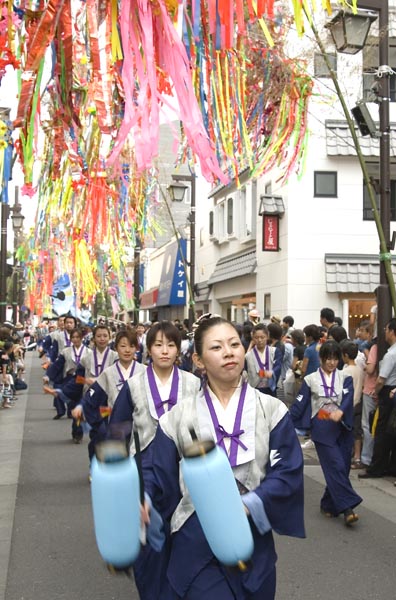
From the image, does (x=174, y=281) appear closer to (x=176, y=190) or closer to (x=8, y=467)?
(x=176, y=190)

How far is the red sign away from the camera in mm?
18656

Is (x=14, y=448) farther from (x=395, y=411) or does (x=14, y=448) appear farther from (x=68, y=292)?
(x=68, y=292)

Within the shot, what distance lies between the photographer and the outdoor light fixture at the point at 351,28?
24.2 feet

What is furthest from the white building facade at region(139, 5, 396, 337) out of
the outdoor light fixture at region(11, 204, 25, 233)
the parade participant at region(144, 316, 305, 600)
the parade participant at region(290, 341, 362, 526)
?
the parade participant at region(144, 316, 305, 600)

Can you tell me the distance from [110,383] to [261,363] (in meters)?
3.49

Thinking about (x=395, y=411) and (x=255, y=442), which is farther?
(x=395, y=411)

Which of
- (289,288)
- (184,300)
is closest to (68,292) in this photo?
(184,300)

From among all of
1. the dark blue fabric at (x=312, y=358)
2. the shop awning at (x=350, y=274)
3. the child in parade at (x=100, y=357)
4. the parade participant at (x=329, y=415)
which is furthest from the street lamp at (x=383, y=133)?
the shop awning at (x=350, y=274)

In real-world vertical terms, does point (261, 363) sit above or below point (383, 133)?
below

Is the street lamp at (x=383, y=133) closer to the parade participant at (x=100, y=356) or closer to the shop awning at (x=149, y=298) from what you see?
the parade participant at (x=100, y=356)

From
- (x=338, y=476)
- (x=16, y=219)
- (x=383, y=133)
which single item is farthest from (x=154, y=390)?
(x=16, y=219)

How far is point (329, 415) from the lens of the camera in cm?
578

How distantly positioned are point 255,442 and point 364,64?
347 inches

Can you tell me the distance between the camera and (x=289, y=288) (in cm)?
1805
